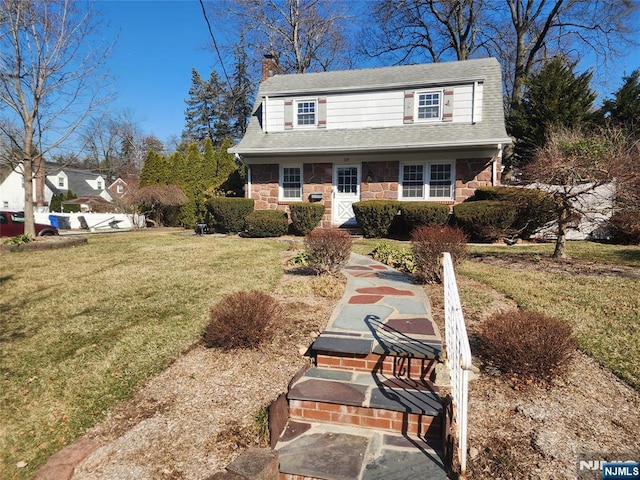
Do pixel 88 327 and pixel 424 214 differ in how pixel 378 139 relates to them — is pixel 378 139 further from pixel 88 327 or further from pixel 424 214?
pixel 88 327

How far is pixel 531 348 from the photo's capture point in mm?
3135

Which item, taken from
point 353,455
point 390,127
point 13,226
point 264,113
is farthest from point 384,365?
point 13,226

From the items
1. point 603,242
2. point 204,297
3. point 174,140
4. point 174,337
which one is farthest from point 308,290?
point 174,140

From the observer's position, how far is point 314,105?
1438 cm

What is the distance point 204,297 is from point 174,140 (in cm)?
4563

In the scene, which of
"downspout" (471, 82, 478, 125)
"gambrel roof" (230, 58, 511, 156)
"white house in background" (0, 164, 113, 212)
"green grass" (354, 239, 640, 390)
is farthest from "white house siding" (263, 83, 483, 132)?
"white house in background" (0, 164, 113, 212)

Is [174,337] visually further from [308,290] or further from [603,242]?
[603,242]

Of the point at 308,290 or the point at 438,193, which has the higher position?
the point at 438,193

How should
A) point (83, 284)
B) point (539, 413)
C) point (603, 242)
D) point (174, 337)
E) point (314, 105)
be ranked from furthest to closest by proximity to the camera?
point (314, 105) → point (603, 242) → point (83, 284) → point (174, 337) → point (539, 413)

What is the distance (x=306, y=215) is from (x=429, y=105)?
5.86 meters

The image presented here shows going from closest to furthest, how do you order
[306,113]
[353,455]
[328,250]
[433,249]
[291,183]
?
[353,455], [433,249], [328,250], [291,183], [306,113]

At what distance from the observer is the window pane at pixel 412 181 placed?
13.1 meters

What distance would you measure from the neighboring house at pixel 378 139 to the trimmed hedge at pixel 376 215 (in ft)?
5.26

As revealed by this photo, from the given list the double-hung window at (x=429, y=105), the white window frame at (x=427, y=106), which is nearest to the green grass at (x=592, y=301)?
the white window frame at (x=427, y=106)
